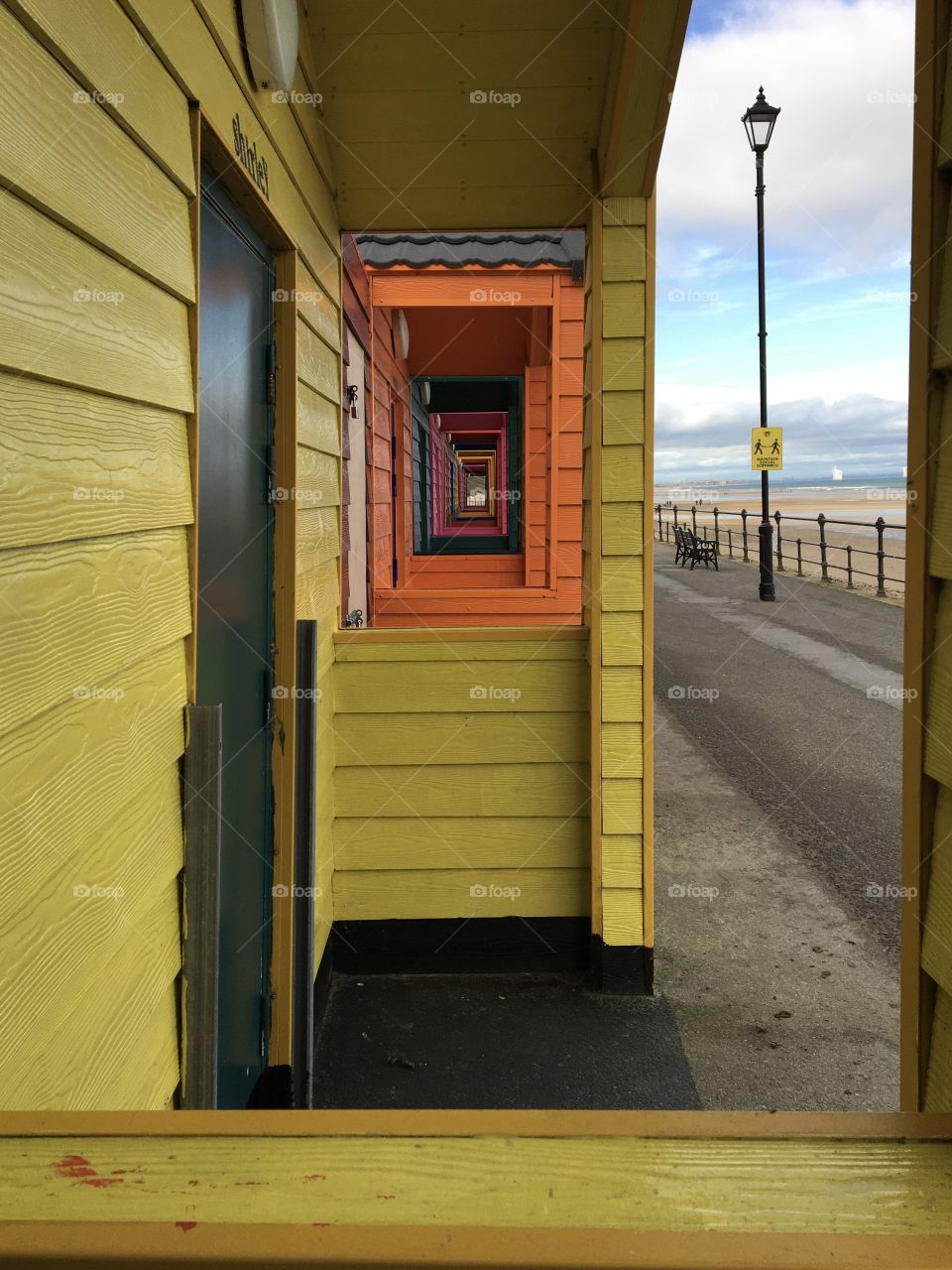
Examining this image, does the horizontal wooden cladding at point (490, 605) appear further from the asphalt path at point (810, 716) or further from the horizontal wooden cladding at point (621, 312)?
the horizontal wooden cladding at point (621, 312)

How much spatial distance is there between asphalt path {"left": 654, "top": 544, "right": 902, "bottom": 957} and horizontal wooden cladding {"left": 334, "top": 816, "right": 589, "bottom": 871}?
1374 millimetres

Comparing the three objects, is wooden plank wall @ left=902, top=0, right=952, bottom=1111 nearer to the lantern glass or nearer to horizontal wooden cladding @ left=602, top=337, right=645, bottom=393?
horizontal wooden cladding @ left=602, top=337, right=645, bottom=393

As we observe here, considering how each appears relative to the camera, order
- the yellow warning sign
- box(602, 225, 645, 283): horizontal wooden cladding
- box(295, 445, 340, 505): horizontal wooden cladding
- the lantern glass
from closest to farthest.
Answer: box(295, 445, 340, 505): horizontal wooden cladding → box(602, 225, 645, 283): horizontal wooden cladding → the lantern glass → the yellow warning sign

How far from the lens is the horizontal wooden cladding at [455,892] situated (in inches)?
146

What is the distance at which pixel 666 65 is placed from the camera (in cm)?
289

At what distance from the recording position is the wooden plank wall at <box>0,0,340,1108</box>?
1064mm

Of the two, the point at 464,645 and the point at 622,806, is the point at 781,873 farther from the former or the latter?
the point at 464,645

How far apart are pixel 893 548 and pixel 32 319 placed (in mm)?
31465

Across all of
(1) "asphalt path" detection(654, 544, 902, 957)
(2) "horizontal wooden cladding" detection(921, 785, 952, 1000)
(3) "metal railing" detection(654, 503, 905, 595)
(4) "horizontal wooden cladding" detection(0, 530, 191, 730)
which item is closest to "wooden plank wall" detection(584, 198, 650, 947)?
(1) "asphalt path" detection(654, 544, 902, 957)

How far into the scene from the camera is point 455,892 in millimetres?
3721

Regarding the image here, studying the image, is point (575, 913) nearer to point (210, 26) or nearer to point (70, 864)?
point (70, 864)

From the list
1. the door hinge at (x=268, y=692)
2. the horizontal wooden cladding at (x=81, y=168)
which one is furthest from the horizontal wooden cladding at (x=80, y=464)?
the door hinge at (x=268, y=692)

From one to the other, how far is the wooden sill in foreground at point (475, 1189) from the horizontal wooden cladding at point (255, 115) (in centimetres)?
152

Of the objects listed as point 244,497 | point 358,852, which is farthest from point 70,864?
point 358,852
